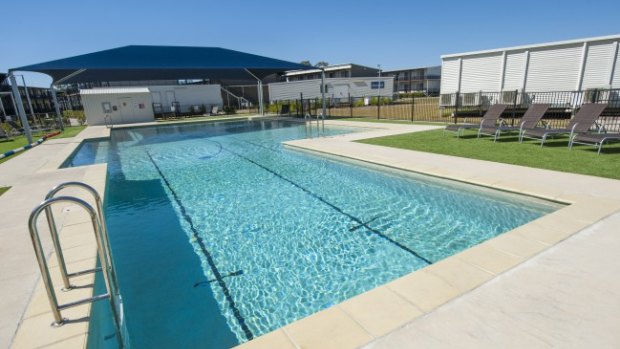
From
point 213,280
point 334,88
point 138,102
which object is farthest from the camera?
point 334,88

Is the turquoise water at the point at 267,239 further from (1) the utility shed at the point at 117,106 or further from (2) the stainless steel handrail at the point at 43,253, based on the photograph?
(1) the utility shed at the point at 117,106

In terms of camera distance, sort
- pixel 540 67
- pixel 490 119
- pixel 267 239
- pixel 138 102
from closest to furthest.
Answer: pixel 267 239 → pixel 490 119 → pixel 540 67 → pixel 138 102

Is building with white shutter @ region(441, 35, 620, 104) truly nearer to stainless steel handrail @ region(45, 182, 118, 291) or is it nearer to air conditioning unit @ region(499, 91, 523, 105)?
air conditioning unit @ region(499, 91, 523, 105)

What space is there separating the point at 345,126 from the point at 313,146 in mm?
6839

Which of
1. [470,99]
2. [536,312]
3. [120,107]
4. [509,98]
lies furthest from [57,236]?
[120,107]

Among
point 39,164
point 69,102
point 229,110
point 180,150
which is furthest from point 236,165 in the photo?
point 69,102

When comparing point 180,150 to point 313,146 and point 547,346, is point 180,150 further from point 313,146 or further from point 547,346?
point 547,346

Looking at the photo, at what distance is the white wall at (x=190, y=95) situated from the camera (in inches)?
1139

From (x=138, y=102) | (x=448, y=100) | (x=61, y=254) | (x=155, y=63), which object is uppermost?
(x=155, y=63)

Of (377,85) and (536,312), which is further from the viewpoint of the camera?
(377,85)

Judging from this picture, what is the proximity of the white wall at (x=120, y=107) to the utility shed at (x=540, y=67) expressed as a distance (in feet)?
72.6

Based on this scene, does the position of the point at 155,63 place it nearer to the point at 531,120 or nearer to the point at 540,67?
the point at 531,120

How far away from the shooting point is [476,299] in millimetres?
2512

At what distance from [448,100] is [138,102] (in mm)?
Answer: 22658
